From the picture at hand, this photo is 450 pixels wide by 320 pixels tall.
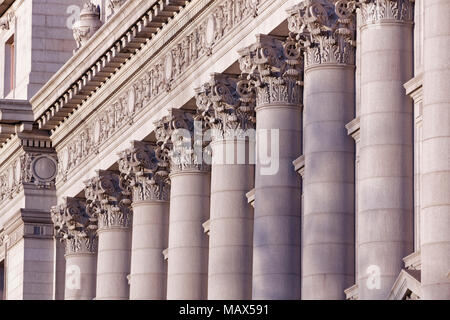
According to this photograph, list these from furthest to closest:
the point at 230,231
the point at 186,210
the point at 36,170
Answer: the point at 36,170, the point at 186,210, the point at 230,231

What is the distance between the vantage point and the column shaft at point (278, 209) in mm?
53875

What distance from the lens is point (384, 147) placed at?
47969 mm

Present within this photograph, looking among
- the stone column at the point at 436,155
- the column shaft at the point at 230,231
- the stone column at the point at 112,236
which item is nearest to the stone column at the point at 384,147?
the stone column at the point at 436,155

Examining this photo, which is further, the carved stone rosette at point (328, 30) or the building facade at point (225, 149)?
the carved stone rosette at point (328, 30)

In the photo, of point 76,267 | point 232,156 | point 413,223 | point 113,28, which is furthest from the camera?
point 76,267

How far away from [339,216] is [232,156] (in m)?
8.38

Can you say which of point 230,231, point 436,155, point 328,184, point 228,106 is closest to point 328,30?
point 328,184

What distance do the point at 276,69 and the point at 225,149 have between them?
4.44 m

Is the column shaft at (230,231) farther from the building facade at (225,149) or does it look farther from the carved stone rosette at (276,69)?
the carved stone rosette at (276,69)

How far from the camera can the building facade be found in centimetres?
4744

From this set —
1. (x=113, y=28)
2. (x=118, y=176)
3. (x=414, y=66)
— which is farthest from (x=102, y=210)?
(x=414, y=66)

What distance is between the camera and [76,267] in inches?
2906

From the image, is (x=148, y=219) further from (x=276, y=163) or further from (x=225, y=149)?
(x=276, y=163)
